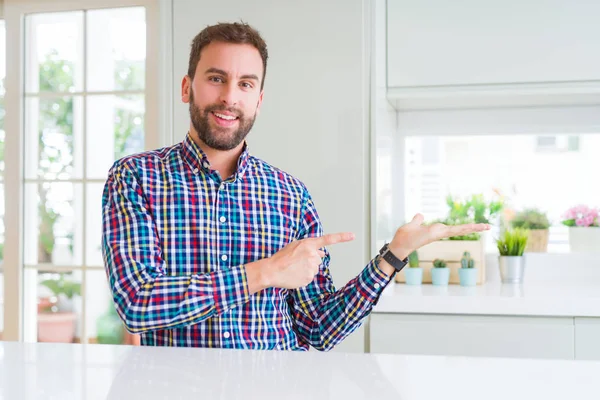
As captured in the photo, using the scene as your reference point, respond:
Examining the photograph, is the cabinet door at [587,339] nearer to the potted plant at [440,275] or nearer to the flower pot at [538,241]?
the potted plant at [440,275]

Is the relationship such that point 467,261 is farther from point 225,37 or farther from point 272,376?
point 272,376

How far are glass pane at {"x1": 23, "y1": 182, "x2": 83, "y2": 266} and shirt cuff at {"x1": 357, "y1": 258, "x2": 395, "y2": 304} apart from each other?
186 cm

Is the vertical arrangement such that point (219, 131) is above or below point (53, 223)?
above

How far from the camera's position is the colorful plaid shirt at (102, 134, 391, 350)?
4.50 feet

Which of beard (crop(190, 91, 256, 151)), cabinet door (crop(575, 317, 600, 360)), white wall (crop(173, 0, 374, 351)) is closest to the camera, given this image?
beard (crop(190, 91, 256, 151))

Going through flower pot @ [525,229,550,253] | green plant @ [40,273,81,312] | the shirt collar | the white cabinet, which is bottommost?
green plant @ [40,273,81,312]

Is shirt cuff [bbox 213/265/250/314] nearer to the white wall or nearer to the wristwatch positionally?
the wristwatch

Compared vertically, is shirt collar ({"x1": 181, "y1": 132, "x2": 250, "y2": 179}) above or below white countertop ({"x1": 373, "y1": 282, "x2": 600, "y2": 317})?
above

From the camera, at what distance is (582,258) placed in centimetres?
310

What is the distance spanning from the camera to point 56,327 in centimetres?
309

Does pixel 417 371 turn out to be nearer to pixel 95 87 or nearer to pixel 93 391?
pixel 93 391

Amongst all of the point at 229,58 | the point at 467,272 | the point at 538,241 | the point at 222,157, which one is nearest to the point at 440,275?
the point at 467,272

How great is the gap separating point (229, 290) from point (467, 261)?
67.1 inches

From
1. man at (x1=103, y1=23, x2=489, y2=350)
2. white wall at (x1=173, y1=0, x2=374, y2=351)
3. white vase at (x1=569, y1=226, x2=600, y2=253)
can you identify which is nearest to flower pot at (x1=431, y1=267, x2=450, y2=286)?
white wall at (x1=173, y1=0, x2=374, y2=351)
